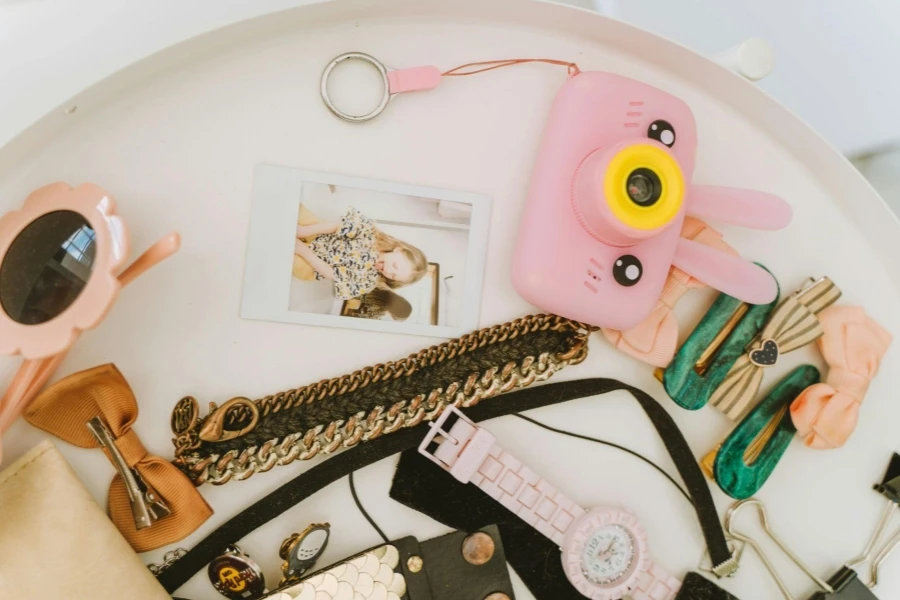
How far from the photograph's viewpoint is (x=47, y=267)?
1.90 feet

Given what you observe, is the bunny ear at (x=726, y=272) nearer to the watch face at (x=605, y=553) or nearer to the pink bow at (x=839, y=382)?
the pink bow at (x=839, y=382)

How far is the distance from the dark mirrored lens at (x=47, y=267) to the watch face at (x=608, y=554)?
542 millimetres

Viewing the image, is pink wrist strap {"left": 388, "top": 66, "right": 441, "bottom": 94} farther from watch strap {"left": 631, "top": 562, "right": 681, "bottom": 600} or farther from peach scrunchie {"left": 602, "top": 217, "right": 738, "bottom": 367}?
watch strap {"left": 631, "top": 562, "right": 681, "bottom": 600}

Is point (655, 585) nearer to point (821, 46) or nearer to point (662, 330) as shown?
point (662, 330)

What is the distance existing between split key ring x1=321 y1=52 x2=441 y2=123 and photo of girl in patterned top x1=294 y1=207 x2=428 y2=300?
0.09 meters

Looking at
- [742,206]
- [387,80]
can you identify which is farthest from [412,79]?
[742,206]

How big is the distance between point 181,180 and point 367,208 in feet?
0.58

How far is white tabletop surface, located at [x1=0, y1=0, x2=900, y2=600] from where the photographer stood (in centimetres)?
66

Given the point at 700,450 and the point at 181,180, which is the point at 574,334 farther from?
the point at 181,180

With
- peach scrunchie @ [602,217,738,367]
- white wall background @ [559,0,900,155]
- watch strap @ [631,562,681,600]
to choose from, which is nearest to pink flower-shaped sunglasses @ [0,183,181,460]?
peach scrunchie @ [602,217,738,367]

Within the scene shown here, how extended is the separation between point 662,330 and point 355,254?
33 centimetres

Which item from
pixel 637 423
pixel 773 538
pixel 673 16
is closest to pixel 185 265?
pixel 637 423

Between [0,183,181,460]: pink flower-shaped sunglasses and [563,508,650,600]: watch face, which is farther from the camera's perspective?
[563,508,650,600]: watch face

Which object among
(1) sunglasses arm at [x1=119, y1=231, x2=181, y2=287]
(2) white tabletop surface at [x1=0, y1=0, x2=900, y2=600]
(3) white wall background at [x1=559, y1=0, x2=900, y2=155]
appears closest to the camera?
(1) sunglasses arm at [x1=119, y1=231, x2=181, y2=287]
